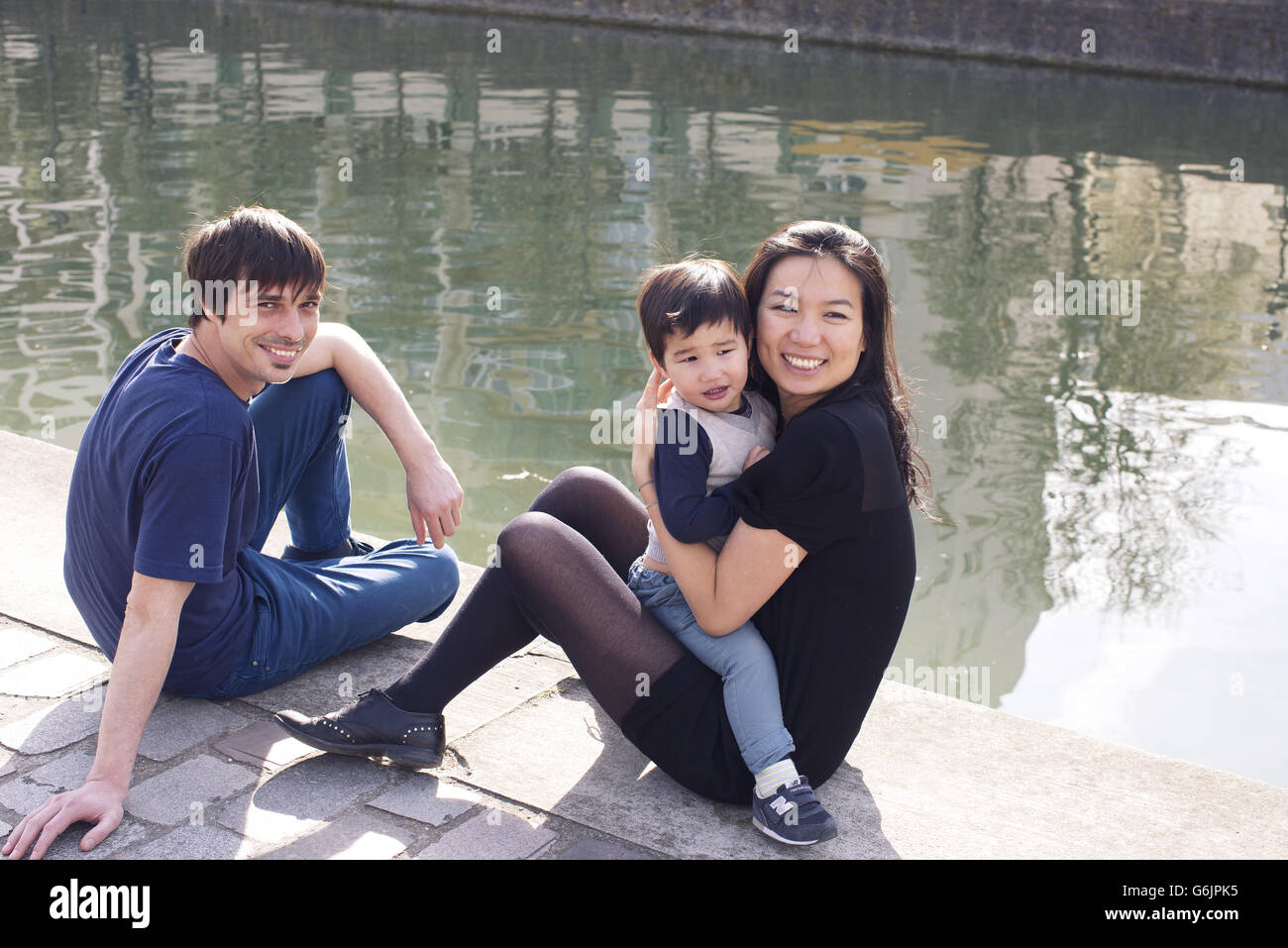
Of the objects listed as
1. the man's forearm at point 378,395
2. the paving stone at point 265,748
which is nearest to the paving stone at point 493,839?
the paving stone at point 265,748

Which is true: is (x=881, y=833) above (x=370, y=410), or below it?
below

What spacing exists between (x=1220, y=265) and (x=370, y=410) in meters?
8.92

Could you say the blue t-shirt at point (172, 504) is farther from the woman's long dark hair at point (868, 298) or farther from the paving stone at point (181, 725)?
the woman's long dark hair at point (868, 298)

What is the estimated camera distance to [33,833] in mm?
2482

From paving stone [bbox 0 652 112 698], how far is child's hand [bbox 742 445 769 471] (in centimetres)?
163

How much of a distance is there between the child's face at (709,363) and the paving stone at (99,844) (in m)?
1.36

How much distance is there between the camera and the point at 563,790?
9.32ft

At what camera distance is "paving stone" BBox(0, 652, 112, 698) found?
3158mm

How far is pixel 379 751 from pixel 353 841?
25 cm

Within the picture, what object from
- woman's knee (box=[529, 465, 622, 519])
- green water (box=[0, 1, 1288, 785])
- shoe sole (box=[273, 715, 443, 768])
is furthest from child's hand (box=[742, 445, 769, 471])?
green water (box=[0, 1, 1288, 785])

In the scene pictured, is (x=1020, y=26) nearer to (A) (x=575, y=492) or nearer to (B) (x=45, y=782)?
(A) (x=575, y=492)

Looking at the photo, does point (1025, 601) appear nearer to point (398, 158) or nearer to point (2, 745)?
point (2, 745)

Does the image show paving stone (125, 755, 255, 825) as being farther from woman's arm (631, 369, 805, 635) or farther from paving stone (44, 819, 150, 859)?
woman's arm (631, 369, 805, 635)
